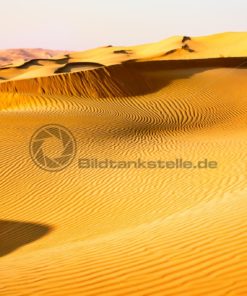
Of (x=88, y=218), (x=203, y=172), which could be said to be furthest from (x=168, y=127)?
(x=88, y=218)

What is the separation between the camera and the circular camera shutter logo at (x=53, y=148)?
10867mm

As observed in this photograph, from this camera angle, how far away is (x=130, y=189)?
30.3 feet

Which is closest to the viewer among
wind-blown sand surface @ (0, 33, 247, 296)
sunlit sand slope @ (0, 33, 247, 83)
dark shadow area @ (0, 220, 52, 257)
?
wind-blown sand surface @ (0, 33, 247, 296)

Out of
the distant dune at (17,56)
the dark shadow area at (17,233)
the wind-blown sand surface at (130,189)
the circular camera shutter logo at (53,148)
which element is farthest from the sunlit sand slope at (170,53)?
the distant dune at (17,56)

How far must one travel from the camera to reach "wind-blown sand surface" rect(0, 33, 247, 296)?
395 centimetres

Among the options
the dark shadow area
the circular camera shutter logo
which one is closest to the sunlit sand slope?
the circular camera shutter logo

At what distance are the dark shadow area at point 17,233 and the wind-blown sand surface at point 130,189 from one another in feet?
0.11

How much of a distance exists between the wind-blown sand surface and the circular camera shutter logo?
0.30 metres

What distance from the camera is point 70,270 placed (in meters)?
4.20

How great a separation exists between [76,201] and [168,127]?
281 inches

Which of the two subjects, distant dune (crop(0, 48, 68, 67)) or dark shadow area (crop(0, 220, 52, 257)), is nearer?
dark shadow area (crop(0, 220, 52, 257))

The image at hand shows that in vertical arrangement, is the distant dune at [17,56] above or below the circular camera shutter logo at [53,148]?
above

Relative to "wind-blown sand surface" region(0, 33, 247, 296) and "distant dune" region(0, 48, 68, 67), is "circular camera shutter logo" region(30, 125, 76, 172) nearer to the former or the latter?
"wind-blown sand surface" region(0, 33, 247, 296)

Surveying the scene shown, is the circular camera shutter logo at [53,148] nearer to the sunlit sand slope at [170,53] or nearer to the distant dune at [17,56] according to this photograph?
the sunlit sand slope at [170,53]
